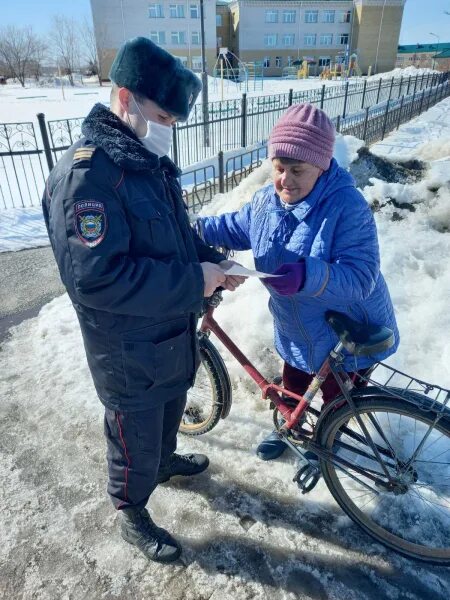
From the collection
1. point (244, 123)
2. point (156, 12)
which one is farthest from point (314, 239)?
point (156, 12)

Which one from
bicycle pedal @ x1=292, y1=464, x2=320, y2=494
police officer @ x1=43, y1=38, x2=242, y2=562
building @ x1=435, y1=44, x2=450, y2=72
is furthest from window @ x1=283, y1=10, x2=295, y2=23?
bicycle pedal @ x1=292, y1=464, x2=320, y2=494

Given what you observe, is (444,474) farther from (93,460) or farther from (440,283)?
(93,460)

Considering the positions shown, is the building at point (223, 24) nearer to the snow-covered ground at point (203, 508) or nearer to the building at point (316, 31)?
the building at point (316, 31)

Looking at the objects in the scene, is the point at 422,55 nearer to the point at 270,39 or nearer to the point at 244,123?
the point at 270,39

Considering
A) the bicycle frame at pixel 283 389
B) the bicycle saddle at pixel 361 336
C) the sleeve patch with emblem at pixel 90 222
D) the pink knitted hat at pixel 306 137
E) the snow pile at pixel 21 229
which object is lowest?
the snow pile at pixel 21 229

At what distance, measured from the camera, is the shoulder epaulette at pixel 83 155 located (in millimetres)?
1416

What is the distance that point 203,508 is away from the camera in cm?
232

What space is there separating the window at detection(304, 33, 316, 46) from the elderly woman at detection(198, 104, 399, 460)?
2424 inches

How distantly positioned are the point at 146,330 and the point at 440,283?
300cm

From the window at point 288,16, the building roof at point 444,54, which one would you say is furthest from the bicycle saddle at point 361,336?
the building roof at point 444,54

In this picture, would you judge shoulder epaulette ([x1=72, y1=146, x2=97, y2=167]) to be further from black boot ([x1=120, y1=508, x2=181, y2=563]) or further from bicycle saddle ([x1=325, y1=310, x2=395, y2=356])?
black boot ([x1=120, y1=508, x2=181, y2=563])

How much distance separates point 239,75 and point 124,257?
49867 mm

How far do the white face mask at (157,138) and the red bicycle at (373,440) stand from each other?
0.92 metres

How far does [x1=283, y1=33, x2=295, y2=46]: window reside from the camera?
52656mm
